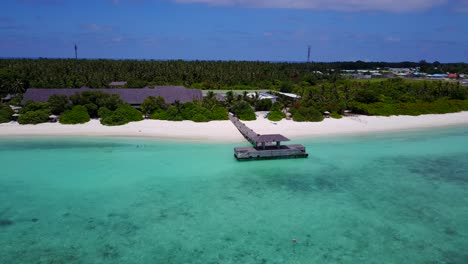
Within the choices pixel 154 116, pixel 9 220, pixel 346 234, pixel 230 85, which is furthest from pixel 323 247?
pixel 230 85

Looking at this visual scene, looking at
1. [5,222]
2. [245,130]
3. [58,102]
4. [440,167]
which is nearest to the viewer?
[5,222]

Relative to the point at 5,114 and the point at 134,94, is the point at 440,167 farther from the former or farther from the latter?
the point at 5,114

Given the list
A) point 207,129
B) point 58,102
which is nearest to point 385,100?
point 207,129

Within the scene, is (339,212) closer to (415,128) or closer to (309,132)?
(309,132)

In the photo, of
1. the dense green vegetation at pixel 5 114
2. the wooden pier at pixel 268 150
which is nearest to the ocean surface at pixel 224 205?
the wooden pier at pixel 268 150

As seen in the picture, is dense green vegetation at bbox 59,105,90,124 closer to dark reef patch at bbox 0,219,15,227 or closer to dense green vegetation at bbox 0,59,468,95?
dense green vegetation at bbox 0,59,468,95

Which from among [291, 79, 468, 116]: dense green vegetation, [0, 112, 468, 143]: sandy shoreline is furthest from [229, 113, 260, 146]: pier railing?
[291, 79, 468, 116]: dense green vegetation
